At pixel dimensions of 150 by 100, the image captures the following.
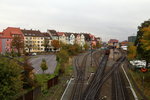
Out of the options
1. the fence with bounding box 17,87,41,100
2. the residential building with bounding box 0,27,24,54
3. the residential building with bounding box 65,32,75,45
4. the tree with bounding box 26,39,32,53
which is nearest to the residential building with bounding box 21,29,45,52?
the tree with bounding box 26,39,32,53

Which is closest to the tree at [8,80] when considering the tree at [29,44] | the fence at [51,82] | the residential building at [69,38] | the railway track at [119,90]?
the fence at [51,82]

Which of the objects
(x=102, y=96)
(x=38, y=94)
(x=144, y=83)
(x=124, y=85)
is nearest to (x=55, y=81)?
(x=38, y=94)

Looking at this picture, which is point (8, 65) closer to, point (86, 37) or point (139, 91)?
point (139, 91)

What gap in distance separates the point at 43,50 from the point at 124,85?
2575 inches

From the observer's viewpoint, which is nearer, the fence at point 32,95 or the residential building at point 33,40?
the fence at point 32,95

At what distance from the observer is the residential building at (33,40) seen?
7976 cm

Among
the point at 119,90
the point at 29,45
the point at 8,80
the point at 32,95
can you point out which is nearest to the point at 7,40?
the point at 29,45

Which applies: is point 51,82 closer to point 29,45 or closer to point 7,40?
point 7,40

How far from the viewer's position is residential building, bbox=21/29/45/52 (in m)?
79.8

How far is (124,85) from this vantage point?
92.9ft

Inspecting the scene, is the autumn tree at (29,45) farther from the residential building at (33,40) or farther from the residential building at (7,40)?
the residential building at (7,40)

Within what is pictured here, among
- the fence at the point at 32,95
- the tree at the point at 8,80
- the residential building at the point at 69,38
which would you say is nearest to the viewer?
the tree at the point at 8,80

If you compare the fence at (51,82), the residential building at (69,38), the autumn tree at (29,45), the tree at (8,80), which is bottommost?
the fence at (51,82)

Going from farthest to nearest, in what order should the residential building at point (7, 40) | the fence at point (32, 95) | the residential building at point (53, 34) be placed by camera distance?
the residential building at point (53, 34) → the residential building at point (7, 40) → the fence at point (32, 95)
